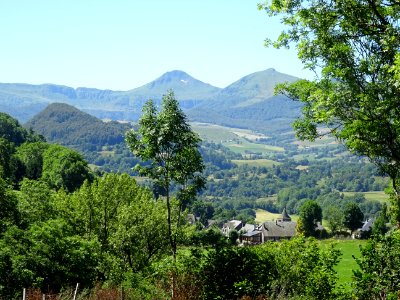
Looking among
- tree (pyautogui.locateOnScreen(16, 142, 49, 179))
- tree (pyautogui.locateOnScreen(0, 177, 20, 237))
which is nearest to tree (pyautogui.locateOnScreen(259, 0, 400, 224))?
tree (pyautogui.locateOnScreen(0, 177, 20, 237))

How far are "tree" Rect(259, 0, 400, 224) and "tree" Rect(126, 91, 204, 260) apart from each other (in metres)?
4.97

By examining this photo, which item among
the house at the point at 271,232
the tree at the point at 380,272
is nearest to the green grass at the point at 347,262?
the tree at the point at 380,272

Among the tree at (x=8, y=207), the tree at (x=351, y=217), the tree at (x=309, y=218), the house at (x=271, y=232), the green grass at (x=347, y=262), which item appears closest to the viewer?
the tree at (x=8, y=207)

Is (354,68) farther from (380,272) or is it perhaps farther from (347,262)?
(347,262)

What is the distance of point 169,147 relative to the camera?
17.6 m

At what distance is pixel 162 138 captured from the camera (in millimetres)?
17172

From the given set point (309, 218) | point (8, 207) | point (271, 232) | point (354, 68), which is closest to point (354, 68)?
point (354, 68)

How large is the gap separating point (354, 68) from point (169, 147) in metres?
7.36

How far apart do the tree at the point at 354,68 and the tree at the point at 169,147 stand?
4.97 m

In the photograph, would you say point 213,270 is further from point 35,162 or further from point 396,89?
point 35,162

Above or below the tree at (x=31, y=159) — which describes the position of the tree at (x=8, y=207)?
above

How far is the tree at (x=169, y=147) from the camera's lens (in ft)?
56.8

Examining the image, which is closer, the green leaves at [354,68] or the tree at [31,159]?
the green leaves at [354,68]

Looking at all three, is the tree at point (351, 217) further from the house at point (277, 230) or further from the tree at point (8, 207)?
the tree at point (8, 207)
